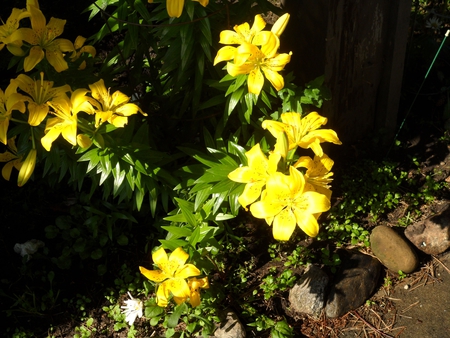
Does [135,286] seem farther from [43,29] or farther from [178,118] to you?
[43,29]

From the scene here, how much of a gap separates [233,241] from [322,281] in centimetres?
53

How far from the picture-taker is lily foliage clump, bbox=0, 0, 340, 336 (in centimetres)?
162

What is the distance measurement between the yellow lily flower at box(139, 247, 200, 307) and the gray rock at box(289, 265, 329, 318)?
72 centimetres

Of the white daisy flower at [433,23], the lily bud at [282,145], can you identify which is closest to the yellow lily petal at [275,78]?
the lily bud at [282,145]

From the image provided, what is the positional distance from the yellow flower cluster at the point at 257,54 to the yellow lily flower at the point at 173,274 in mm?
692

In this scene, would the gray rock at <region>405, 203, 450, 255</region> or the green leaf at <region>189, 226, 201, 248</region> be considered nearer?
the green leaf at <region>189, 226, 201, 248</region>

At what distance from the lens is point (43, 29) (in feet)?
5.75

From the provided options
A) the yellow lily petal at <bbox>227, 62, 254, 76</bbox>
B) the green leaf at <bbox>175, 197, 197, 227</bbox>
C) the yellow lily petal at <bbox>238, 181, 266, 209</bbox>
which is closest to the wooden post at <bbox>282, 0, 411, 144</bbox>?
the yellow lily petal at <bbox>227, 62, 254, 76</bbox>

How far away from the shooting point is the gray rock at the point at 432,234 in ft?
8.05

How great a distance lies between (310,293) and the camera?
7.52 feet

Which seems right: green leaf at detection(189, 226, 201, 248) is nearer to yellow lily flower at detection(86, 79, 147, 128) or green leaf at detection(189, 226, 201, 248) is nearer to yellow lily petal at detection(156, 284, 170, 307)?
yellow lily petal at detection(156, 284, 170, 307)

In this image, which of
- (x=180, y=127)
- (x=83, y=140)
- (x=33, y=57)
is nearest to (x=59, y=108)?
(x=83, y=140)

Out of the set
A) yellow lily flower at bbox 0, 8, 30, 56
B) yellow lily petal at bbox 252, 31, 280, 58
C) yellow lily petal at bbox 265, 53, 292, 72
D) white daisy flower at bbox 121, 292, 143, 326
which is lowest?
white daisy flower at bbox 121, 292, 143, 326

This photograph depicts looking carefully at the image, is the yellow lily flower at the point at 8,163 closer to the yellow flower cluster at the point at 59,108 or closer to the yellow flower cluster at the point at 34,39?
the yellow flower cluster at the point at 59,108
